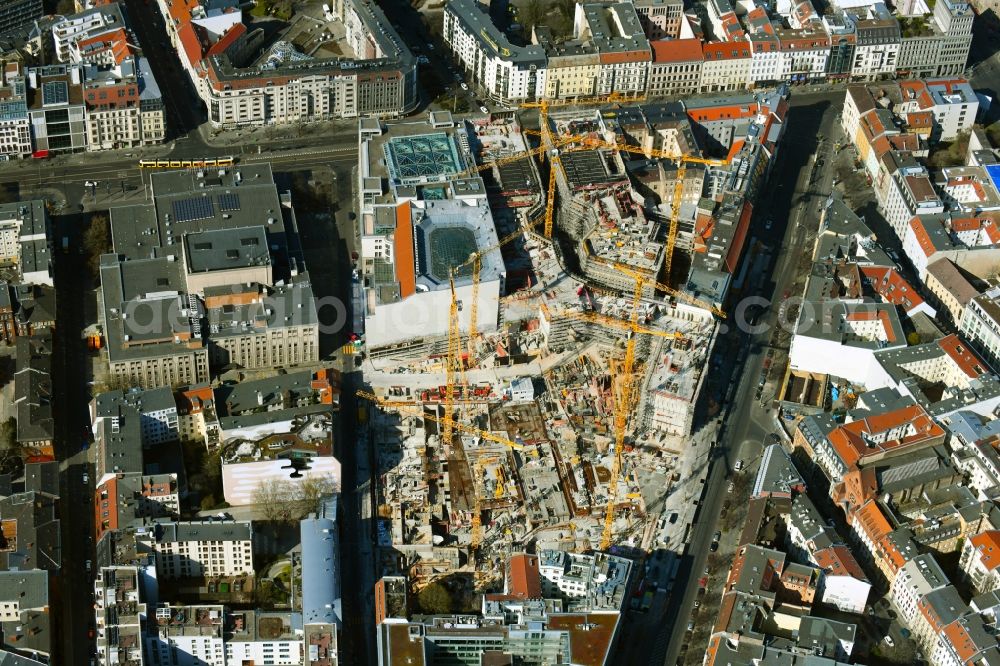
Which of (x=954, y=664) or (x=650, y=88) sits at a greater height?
(x=650, y=88)


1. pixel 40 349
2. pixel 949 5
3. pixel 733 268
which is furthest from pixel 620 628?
pixel 949 5

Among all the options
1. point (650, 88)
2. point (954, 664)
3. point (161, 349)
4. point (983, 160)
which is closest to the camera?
point (954, 664)

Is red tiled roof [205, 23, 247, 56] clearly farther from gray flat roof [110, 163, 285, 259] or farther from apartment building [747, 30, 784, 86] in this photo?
apartment building [747, 30, 784, 86]

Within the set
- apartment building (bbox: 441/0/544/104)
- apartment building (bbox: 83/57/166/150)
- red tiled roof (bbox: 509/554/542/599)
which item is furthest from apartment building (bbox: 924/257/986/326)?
apartment building (bbox: 83/57/166/150)

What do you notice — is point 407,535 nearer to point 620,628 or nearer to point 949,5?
point 620,628

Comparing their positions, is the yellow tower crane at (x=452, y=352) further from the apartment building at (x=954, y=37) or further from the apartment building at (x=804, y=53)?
the apartment building at (x=954, y=37)

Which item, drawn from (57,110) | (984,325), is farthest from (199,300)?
(984,325)

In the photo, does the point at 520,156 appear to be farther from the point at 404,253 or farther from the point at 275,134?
the point at 275,134
